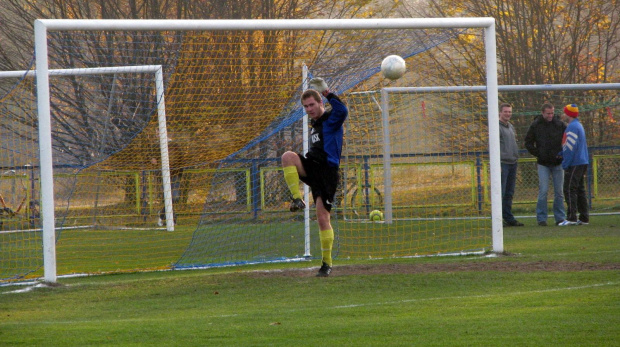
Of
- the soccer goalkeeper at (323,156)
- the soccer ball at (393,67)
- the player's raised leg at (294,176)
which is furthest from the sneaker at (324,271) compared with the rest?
the soccer ball at (393,67)

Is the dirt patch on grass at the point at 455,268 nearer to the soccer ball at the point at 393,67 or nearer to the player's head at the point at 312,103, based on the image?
the player's head at the point at 312,103

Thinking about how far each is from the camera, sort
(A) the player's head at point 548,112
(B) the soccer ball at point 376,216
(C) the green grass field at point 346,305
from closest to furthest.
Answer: (C) the green grass field at point 346,305 → (A) the player's head at point 548,112 → (B) the soccer ball at point 376,216

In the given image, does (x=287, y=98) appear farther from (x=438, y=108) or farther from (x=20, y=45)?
(x=20, y=45)

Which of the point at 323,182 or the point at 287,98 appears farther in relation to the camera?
the point at 287,98

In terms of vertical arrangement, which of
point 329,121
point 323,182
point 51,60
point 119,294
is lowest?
point 119,294

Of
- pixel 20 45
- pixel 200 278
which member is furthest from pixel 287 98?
pixel 20 45

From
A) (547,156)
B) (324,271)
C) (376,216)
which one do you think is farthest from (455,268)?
(376,216)

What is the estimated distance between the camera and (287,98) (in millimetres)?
10188

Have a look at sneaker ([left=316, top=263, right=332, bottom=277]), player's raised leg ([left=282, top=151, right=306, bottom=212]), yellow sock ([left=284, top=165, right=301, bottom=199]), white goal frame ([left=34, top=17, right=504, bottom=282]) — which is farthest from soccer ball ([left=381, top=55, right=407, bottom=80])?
sneaker ([left=316, top=263, right=332, bottom=277])

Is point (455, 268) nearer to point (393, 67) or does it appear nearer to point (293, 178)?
point (293, 178)

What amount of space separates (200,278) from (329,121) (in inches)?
82.8

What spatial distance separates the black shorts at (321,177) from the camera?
8023 mm

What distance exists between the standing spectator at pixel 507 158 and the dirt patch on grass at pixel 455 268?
512 centimetres

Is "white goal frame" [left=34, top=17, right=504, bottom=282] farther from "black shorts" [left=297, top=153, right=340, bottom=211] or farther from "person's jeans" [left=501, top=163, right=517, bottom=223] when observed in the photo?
"person's jeans" [left=501, top=163, right=517, bottom=223]
